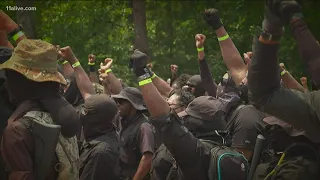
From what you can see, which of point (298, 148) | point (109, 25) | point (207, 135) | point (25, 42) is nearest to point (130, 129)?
point (207, 135)

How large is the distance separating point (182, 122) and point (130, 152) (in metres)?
2.20

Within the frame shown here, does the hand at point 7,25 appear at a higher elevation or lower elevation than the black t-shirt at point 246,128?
higher

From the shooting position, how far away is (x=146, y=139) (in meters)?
6.97

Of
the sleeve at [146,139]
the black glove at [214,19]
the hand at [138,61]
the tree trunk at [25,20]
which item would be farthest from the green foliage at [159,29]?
the hand at [138,61]

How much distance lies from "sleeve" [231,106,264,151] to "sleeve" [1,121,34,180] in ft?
7.67

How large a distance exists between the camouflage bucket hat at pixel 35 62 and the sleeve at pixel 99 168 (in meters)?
1.26

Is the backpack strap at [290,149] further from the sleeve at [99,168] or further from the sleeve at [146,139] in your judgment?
the sleeve at [146,139]

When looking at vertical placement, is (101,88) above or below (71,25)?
above

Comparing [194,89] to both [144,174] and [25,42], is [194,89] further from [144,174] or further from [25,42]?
[25,42]

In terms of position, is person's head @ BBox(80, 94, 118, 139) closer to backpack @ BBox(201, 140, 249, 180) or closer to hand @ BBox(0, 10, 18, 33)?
hand @ BBox(0, 10, 18, 33)

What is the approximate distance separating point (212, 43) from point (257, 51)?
14.9 metres

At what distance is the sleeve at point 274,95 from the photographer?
13.4 feet

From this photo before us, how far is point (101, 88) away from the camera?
29.4ft

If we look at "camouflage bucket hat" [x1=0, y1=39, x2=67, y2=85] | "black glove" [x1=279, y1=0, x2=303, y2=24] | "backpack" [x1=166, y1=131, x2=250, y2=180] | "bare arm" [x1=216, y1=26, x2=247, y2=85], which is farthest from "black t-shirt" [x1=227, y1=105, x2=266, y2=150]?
"black glove" [x1=279, y1=0, x2=303, y2=24]
